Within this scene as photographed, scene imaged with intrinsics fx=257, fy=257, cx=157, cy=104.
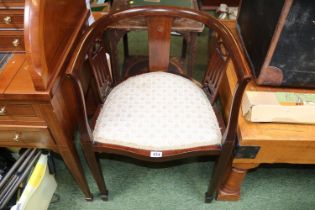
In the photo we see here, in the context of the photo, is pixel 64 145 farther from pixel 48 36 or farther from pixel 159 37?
pixel 159 37

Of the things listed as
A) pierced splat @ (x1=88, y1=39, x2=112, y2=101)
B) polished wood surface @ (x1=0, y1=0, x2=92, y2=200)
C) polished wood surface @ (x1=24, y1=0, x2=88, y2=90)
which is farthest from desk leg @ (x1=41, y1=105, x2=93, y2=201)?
pierced splat @ (x1=88, y1=39, x2=112, y2=101)

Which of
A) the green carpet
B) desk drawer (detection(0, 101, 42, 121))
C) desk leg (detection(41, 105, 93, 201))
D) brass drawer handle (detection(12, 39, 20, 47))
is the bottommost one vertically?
the green carpet

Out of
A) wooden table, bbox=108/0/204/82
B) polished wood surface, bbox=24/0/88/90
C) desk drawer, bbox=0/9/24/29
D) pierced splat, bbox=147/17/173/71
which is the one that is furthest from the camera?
wooden table, bbox=108/0/204/82

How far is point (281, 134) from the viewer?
0.92m

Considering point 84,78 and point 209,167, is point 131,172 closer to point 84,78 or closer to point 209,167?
point 209,167

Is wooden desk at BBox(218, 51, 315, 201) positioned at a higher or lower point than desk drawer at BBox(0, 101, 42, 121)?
lower

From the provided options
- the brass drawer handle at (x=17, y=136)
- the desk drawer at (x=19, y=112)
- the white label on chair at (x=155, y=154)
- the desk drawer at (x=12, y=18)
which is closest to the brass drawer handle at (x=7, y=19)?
the desk drawer at (x=12, y=18)

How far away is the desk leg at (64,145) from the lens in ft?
2.67

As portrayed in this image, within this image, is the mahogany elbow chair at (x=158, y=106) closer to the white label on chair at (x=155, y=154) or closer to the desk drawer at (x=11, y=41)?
the white label on chair at (x=155, y=154)

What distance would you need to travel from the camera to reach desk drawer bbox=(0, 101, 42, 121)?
0.80 meters

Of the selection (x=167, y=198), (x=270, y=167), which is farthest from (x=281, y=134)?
(x=167, y=198)

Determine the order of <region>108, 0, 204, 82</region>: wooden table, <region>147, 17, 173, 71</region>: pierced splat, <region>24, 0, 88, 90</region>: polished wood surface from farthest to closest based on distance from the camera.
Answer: <region>108, 0, 204, 82</region>: wooden table
<region>147, 17, 173, 71</region>: pierced splat
<region>24, 0, 88, 90</region>: polished wood surface

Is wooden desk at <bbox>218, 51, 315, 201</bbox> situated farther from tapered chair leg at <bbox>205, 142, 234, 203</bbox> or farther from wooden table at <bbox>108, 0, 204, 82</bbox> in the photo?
wooden table at <bbox>108, 0, 204, 82</bbox>

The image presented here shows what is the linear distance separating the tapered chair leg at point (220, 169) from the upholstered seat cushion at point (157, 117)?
0.04 metres
